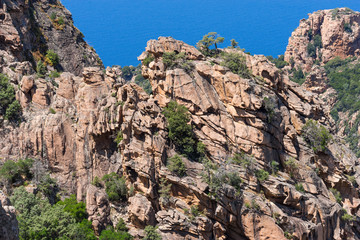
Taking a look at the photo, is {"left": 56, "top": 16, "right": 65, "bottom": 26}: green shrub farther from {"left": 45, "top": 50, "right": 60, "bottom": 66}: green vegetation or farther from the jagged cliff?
the jagged cliff

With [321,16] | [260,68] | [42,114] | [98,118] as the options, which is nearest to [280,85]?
[260,68]

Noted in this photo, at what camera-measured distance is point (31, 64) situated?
6262cm

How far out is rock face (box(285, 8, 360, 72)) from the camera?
5748 inches

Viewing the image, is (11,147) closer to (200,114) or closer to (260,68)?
(200,114)

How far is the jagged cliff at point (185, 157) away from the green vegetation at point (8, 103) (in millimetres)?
689

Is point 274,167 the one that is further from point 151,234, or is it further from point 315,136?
point 151,234

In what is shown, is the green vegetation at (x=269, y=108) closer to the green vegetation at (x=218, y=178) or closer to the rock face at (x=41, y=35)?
the green vegetation at (x=218, y=178)

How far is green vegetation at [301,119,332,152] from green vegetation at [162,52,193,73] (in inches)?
596

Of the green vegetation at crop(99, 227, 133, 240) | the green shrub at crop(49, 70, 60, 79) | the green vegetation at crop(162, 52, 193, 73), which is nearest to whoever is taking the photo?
the green vegetation at crop(99, 227, 133, 240)

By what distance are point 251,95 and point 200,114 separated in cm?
571

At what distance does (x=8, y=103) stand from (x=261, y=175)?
27.3 m

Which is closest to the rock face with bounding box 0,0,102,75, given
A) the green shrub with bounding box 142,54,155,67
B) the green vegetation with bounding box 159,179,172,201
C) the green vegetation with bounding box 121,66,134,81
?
the green shrub with bounding box 142,54,155,67

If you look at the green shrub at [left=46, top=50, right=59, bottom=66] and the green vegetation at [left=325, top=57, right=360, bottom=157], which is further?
the green vegetation at [left=325, top=57, right=360, bottom=157]

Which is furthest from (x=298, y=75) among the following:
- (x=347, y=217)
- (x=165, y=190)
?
(x=165, y=190)
